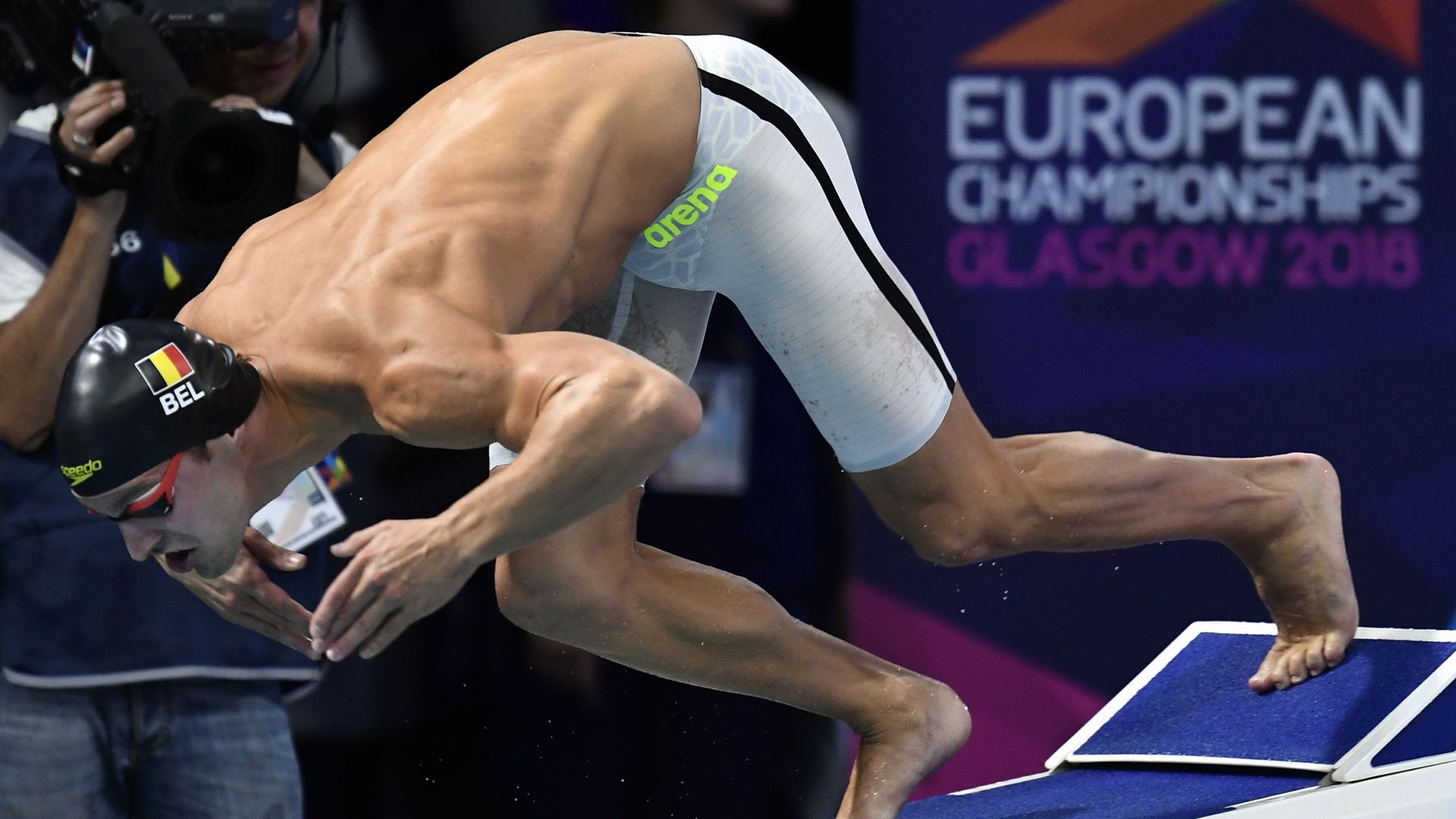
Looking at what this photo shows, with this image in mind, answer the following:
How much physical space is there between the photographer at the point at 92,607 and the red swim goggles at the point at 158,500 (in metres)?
0.77

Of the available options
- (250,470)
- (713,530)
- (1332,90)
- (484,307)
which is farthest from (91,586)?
(1332,90)

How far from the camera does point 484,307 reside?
2.43 metres

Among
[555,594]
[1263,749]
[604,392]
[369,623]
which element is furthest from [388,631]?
[1263,749]

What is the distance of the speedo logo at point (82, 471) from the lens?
2.39m

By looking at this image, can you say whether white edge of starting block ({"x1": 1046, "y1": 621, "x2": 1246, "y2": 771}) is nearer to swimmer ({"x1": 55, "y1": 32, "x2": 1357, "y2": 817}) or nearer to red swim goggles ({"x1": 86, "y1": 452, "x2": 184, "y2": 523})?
swimmer ({"x1": 55, "y1": 32, "x2": 1357, "y2": 817})

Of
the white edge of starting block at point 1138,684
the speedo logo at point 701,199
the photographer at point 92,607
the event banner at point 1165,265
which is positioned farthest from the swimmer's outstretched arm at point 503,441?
the event banner at point 1165,265

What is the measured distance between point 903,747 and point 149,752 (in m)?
1.42

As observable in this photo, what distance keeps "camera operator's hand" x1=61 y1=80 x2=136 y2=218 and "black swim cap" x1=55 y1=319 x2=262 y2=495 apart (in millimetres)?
859

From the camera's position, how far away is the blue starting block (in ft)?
10.0

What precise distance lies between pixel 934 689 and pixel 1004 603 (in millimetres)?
1547

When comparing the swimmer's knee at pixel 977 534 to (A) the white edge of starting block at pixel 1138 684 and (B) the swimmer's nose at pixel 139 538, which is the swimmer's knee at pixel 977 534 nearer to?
(A) the white edge of starting block at pixel 1138 684

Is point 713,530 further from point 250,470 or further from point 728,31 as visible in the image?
point 250,470

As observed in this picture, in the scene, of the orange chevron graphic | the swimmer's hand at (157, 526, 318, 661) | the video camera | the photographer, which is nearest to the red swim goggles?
the swimmer's hand at (157, 526, 318, 661)

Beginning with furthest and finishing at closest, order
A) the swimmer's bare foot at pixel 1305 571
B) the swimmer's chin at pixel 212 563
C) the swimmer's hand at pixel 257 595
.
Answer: the swimmer's bare foot at pixel 1305 571 < the swimmer's hand at pixel 257 595 < the swimmer's chin at pixel 212 563
